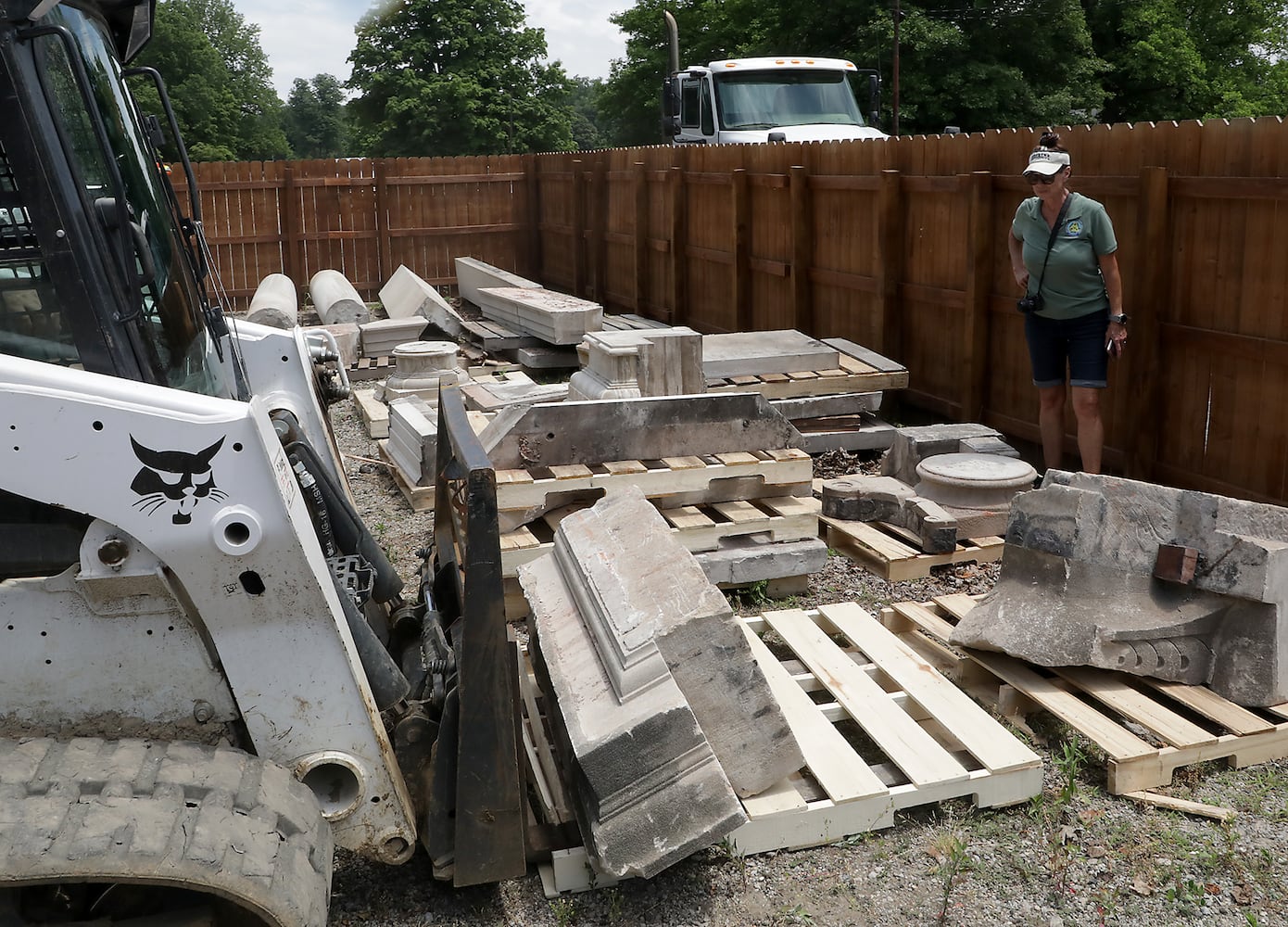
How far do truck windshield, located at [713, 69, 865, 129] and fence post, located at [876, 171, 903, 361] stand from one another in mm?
6095

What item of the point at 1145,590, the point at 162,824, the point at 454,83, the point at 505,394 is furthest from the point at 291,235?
the point at 454,83

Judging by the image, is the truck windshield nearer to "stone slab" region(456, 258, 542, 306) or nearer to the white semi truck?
the white semi truck

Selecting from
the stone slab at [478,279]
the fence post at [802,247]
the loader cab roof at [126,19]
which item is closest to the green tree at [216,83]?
the stone slab at [478,279]

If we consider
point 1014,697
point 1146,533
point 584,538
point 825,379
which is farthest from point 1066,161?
point 584,538

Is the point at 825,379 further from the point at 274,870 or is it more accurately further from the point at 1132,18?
the point at 1132,18

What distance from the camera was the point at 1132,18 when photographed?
35.2 metres

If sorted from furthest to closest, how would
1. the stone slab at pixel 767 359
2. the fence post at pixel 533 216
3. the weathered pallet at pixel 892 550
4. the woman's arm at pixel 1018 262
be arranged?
the fence post at pixel 533 216, the stone slab at pixel 767 359, the woman's arm at pixel 1018 262, the weathered pallet at pixel 892 550

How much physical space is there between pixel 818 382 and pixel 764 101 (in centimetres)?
794

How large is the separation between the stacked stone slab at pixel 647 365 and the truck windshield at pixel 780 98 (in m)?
8.27

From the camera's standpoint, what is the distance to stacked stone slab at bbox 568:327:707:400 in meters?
7.75

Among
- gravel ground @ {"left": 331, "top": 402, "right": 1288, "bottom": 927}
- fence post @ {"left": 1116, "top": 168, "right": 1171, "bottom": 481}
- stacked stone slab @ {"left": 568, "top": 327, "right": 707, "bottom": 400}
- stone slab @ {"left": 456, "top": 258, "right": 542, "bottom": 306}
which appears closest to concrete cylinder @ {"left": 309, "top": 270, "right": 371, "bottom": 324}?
stone slab @ {"left": 456, "top": 258, "right": 542, "bottom": 306}

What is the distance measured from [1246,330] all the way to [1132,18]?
1288 inches

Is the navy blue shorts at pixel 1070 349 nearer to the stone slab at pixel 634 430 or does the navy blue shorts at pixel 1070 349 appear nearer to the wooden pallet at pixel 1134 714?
the stone slab at pixel 634 430

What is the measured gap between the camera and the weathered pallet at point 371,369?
493 inches
